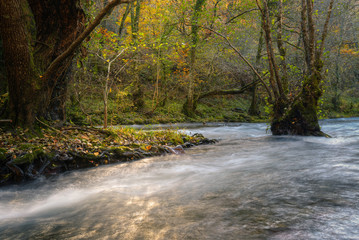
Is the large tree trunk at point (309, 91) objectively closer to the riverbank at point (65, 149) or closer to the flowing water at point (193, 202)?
the flowing water at point (193, 202)

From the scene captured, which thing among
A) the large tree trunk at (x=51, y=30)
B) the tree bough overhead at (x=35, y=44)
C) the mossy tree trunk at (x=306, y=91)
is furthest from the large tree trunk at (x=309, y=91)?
the large tree trunk at (x=51, y=30)

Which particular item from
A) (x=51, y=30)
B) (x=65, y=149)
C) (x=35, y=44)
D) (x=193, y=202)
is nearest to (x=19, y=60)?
(x=35, y=44)

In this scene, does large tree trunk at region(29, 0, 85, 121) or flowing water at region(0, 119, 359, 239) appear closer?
flowing water at region(0, 119, 359, 239)

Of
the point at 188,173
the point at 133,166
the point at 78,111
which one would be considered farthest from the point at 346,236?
the point at 78,111

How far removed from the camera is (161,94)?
20297 millimetres

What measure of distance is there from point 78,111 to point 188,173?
10535mm

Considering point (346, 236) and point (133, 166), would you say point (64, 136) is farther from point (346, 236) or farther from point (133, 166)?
point (346, 236)

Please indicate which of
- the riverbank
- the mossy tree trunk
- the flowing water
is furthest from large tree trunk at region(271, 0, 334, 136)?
the riverbank

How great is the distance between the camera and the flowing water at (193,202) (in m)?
2.46

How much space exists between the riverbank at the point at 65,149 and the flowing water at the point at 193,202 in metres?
0.26

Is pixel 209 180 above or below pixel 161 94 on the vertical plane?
below

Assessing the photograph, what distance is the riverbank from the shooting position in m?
4.35

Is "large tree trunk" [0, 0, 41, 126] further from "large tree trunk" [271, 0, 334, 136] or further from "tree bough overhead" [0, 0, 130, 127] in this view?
"large tree trunk" [271, 0, 334, 136]

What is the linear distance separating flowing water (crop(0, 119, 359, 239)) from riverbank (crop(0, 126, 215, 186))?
0.84ft
